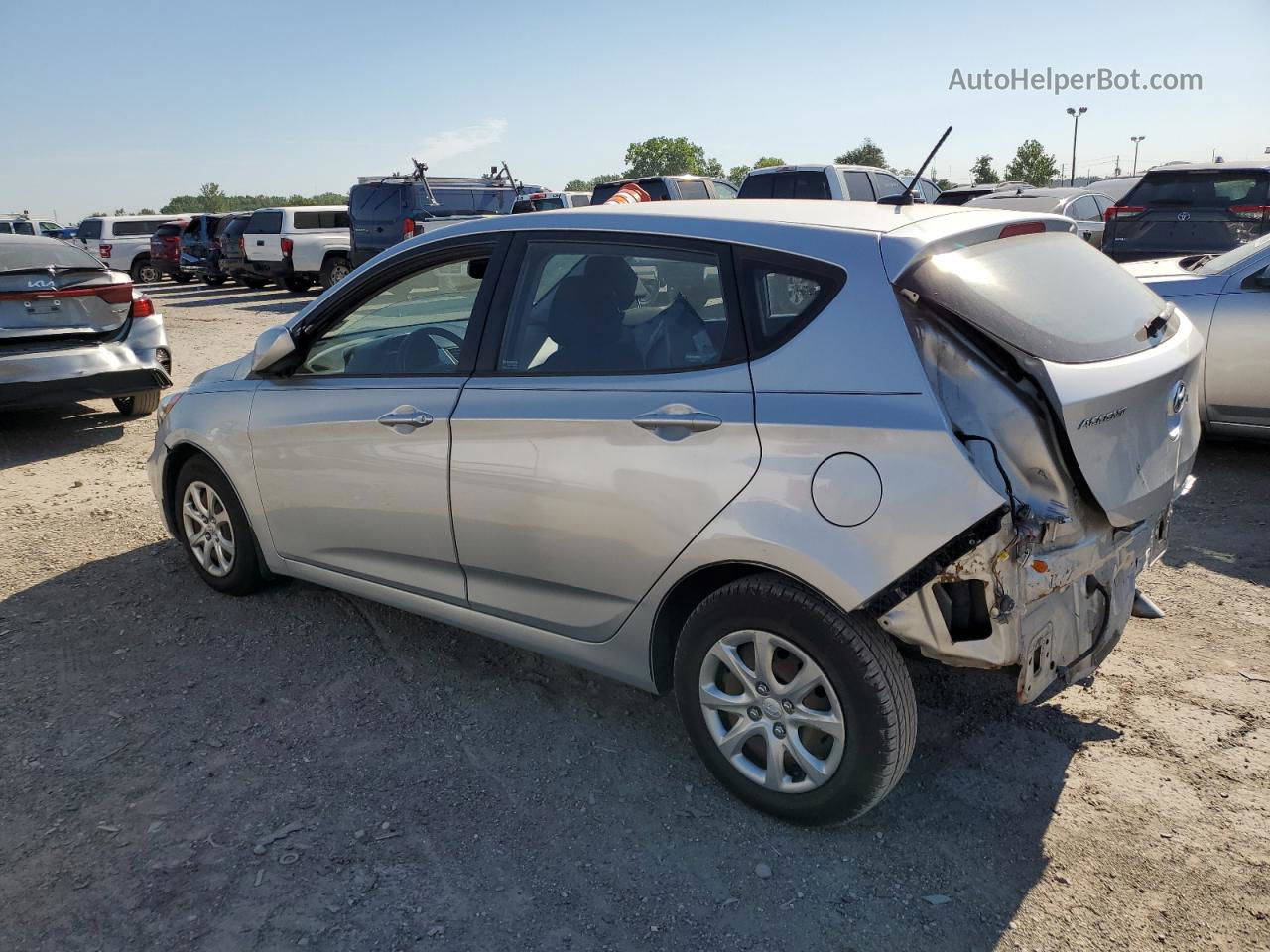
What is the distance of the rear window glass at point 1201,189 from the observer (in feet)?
36.2

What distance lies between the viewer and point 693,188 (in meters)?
16.8

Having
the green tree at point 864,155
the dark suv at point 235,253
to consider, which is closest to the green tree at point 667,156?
the green tree at point 864,155

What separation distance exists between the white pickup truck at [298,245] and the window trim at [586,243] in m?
17.7

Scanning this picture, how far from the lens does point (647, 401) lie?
9.60 ft

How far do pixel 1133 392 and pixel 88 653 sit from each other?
4054mm

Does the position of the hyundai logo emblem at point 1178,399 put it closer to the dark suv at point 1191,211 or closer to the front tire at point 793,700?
the front tire at point 793,700

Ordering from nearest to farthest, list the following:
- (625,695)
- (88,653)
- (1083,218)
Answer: (625,695) → (88,653) → (1083,218)

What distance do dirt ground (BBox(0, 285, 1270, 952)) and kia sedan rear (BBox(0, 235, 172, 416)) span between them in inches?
133

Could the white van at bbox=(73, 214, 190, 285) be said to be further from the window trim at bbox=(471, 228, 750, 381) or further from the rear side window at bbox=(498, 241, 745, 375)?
the rear side window at bbox=(498, 241, 745, 375)

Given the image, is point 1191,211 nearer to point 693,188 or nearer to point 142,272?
point 693,188

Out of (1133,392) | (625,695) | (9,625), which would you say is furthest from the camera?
(9,625)

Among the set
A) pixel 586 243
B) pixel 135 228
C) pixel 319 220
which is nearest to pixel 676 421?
pixel 586 243

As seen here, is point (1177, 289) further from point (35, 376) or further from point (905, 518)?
point (35, 376)

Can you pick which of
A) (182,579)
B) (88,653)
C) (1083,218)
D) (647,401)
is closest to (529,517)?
(647,401)
